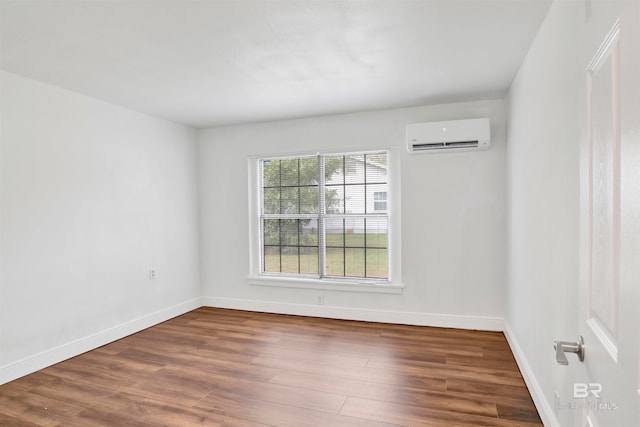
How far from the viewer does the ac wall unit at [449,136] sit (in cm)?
371

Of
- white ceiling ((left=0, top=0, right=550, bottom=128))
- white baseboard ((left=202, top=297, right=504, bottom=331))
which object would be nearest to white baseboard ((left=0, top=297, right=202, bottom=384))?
white baseboard ((left=202, top=297, right=504, bottom=331))

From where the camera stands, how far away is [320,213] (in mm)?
4629

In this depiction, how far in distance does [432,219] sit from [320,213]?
1.34 meters

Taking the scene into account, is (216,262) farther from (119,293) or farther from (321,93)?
(321,93)

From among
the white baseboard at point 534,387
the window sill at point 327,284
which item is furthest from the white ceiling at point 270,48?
the white baseboard at point 534,387

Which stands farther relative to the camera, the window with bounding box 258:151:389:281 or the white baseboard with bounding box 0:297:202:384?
the window with bounding box 258:151:389:281

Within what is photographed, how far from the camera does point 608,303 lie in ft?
2.55

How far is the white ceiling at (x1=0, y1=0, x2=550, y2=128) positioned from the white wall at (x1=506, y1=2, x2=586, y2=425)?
1.04ft

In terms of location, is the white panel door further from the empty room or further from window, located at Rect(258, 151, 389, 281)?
window, located at Rect(258, 151, 389, 281)

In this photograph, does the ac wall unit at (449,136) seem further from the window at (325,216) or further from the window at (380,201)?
the window at (380,201)

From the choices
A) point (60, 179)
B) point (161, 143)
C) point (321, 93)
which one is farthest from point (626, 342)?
point (161, 143)

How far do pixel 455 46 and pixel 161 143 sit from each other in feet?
11.2

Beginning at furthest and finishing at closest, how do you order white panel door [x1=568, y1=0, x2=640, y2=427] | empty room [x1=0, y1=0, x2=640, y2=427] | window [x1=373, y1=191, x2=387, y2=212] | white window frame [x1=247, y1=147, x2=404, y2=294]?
window [x1=373, y1=191, x2=387, y2=212] < white window frame [x1=247, y1=147, x2=404, y2=294] < empty room [x1=0, y1=0, x2=640, y2=427] < white panel door [x1=568, y1=0, x2=640, y2=427]

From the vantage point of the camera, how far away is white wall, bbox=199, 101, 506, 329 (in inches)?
154
